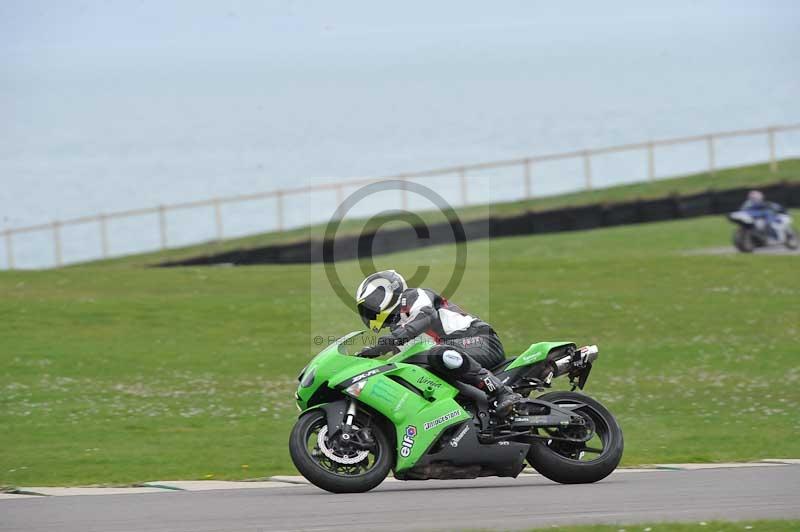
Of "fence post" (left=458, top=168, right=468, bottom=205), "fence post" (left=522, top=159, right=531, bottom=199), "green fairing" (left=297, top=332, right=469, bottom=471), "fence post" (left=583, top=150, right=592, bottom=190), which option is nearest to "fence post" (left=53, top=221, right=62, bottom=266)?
"fence post" (left=458, top=168, right=468, bottom=205)

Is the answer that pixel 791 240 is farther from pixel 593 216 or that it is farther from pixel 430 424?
pixel 430 424

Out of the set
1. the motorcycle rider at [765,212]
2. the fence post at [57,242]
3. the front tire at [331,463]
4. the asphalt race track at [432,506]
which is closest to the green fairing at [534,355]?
the asphalt race track at [432,506]

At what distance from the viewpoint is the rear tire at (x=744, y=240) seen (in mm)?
35219

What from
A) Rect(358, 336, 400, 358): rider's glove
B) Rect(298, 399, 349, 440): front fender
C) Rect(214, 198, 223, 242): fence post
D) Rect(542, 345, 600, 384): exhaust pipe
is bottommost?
Rect(298, 399, 349, 440): front fender

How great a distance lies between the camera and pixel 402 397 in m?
9.79

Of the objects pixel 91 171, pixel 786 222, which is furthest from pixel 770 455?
pixel 91 171

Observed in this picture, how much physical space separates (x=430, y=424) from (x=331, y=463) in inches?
32.1

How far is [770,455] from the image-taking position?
12.0 m

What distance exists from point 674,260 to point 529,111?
101m

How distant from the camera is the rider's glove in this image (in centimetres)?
991

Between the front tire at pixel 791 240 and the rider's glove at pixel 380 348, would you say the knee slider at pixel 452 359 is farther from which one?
the front tire at pixel 791 240

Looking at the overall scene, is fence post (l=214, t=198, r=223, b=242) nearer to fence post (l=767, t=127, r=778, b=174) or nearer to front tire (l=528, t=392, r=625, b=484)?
fence post (l=767, t=127, r=778, b=174)

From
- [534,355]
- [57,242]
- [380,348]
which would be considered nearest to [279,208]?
[57,242]

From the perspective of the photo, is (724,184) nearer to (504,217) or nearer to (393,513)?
(504,217)
